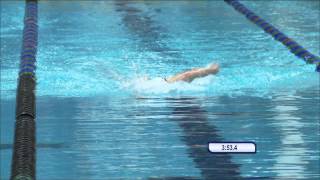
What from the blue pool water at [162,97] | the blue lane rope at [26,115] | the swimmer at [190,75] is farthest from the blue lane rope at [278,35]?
the blue lane rope at [26,115]

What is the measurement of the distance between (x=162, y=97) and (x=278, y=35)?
224 cm

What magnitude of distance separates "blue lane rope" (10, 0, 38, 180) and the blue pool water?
0.06 meters

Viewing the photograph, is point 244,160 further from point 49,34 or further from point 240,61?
point 49,34

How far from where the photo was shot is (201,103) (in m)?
4.77

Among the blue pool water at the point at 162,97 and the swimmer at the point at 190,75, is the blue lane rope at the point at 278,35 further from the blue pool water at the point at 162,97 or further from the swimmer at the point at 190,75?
the swimmer at the point at 190,75

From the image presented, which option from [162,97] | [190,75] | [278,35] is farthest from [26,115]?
[278,35]

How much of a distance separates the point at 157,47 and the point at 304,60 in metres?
1.38

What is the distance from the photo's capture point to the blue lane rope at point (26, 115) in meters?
3.51

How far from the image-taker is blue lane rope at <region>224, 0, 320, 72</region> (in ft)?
19.2

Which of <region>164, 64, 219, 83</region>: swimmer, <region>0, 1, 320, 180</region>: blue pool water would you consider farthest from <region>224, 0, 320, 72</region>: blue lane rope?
<region>164, 64, 219, 83</region>: swimmer

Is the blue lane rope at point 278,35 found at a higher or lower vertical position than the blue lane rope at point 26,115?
higher

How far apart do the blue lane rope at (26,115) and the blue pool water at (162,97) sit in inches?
2.3

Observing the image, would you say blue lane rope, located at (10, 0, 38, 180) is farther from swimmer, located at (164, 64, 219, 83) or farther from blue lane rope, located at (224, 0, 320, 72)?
blue lane rope, located at (224, 0, 320, 72)

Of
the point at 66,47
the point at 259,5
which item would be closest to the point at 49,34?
the point at 66,47
